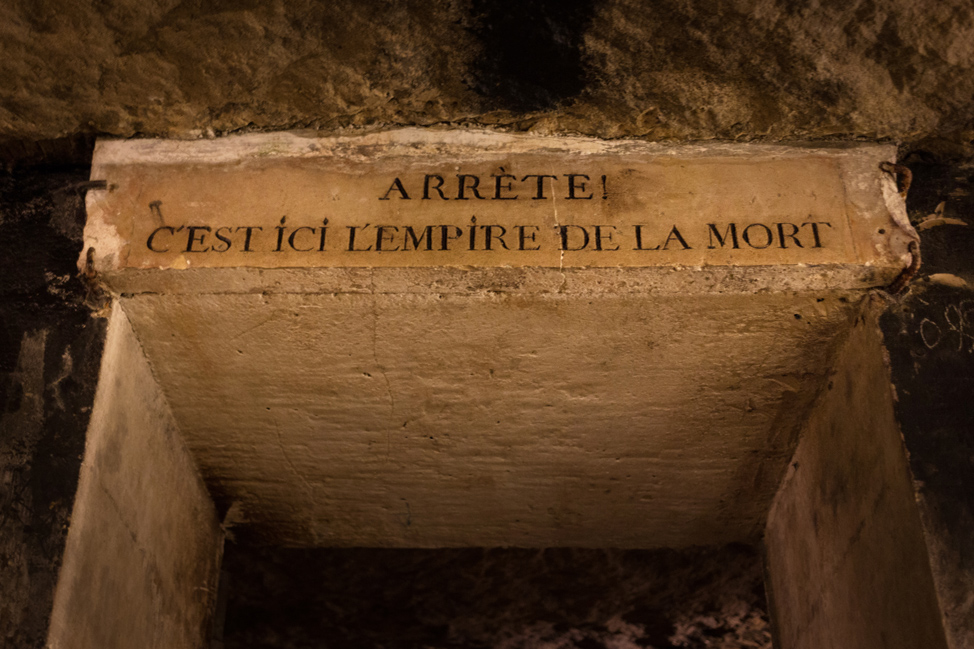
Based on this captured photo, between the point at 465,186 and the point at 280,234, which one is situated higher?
the point at 465,186

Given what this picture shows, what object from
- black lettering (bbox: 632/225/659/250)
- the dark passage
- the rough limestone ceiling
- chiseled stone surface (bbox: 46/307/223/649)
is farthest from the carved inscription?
the dark passage

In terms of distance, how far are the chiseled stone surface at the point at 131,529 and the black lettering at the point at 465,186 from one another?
831 mm

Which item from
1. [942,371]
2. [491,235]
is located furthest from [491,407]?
[942,371]

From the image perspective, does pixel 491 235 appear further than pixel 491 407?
No

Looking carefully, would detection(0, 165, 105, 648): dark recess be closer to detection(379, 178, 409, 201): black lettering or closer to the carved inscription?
the carved inscription

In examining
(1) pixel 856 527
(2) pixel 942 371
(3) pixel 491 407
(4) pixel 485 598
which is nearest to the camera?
(2) pixel 942 371

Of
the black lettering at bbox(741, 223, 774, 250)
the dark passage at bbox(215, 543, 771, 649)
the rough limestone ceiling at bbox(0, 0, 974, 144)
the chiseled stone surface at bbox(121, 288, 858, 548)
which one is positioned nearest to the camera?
the rough limestone ceiling at bbox(0, 0, 974, 144)

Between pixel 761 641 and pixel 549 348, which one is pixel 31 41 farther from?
pixel 761 641

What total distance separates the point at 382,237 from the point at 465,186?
0.77 feet

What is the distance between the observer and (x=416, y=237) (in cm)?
190

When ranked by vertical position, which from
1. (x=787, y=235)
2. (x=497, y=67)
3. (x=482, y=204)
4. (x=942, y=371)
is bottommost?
(x=942, y=371)

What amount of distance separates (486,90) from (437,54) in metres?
0.15

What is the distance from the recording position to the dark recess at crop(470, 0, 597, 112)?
5.93 ft

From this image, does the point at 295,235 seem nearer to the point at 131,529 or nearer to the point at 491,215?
the point at 491,215
